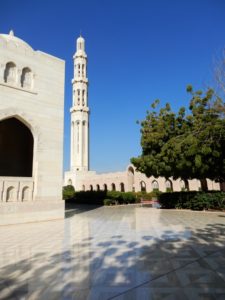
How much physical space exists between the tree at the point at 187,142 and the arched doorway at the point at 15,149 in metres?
7.20

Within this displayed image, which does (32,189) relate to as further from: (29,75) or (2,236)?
(29,75)

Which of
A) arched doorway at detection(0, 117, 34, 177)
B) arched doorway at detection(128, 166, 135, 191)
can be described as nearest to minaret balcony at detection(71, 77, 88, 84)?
arched doorway at detection(128, 166, 135, 191)

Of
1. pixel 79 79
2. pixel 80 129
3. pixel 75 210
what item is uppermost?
pixel 79 79

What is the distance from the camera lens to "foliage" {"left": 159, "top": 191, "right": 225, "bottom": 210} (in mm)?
14871

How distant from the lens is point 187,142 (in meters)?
13.1

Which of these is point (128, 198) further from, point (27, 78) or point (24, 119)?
point (27, 78)

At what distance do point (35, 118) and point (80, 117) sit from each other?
4343 centimetres

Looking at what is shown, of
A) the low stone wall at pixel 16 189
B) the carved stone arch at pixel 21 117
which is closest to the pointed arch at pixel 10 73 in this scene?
the carved stone arch at pixel 21 117

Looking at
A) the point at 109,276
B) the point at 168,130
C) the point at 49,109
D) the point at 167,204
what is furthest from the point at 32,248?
the point at 167,204

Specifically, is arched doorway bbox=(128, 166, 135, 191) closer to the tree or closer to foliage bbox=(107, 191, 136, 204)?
foliage bbox=(107, 191, 136, 204)

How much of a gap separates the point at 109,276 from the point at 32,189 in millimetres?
8072

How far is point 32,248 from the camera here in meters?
6.60

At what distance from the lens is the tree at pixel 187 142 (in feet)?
42.7

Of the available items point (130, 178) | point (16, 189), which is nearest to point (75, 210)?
point (16, 189)
